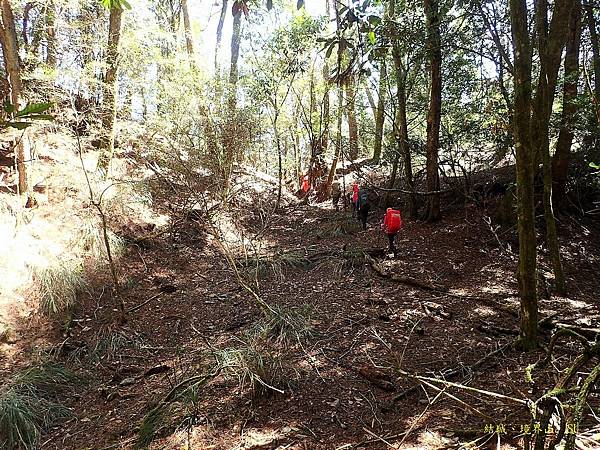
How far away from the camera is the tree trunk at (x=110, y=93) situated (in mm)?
8570

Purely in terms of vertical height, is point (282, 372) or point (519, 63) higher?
point (519, 63)

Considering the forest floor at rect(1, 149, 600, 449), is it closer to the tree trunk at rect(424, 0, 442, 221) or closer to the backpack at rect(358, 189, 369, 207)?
the tree trunk at rect(424, 0, 442, 221)

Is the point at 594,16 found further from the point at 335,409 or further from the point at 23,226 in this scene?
the point at 23,226

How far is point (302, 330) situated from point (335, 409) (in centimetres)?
159

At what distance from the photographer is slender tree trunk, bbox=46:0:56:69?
8.23 m

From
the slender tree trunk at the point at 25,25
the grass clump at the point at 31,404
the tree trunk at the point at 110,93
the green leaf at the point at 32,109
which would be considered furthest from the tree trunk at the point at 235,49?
the green leaf at the point at 32,109

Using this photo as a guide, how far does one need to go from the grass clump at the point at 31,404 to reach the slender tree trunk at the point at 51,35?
21.1 ft

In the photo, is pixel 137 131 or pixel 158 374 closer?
pixel 158 374

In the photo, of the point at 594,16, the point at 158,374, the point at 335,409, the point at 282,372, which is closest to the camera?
the point at 335,409

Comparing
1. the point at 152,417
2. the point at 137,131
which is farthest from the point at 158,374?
the point at 137,131

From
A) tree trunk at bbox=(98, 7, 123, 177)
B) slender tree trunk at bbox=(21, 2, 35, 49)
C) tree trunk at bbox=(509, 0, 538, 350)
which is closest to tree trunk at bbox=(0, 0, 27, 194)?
tree trunk at bbox=(98, 7, 123, 177)

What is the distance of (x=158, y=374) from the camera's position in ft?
17.0

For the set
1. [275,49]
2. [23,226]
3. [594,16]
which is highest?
[275,49]

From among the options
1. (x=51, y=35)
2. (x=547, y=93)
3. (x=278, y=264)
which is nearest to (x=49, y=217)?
(x=51, y=35)
